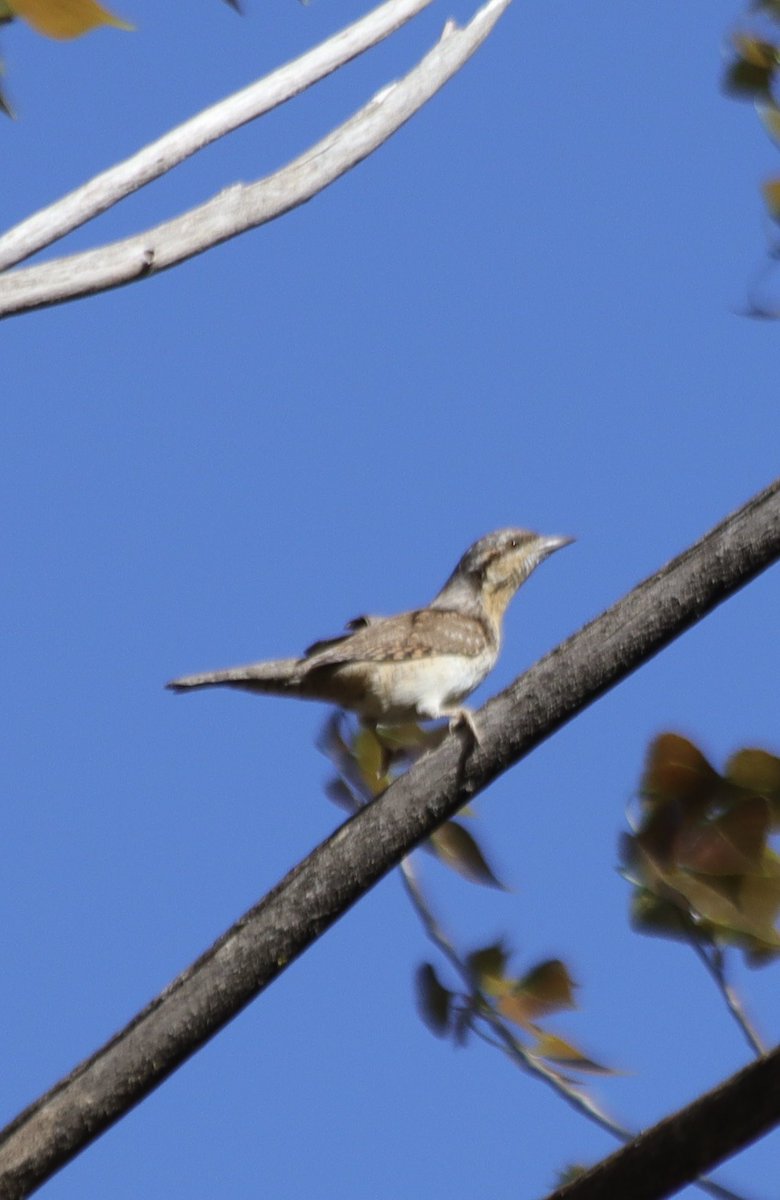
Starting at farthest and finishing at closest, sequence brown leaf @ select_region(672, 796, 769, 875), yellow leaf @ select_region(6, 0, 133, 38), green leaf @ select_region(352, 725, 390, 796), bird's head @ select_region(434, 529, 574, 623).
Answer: bird's head @ select_region(434, 529, 574, 623)
green leaf @ select_region(352, 725, 390, 796)
yellow leaf @ select_region(6, 0, 133, 38)
brown leaf @ select_region(672, 796, 769, 875)

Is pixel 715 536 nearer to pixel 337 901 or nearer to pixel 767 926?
pixel 767 926

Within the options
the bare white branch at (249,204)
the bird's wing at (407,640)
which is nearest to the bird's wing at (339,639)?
the bird's wing at (407,640)

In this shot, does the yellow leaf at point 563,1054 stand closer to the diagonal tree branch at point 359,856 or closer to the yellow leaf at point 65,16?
the diagonal tree branch at point 359,856

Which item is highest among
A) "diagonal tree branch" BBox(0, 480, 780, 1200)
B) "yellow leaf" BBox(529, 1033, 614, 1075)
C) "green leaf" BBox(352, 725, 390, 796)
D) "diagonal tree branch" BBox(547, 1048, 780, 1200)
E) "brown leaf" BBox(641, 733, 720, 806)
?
"green leaf" BBox(352, 725, 390, 796)

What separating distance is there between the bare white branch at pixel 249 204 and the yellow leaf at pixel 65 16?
0.34 m

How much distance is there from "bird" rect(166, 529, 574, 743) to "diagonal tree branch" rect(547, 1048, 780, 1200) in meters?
2.63

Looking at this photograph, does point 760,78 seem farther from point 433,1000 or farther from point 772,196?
point 433,1000

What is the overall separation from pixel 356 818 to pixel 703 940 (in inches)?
20.9

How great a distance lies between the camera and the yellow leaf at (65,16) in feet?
6.81

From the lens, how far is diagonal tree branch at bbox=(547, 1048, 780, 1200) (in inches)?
59.8

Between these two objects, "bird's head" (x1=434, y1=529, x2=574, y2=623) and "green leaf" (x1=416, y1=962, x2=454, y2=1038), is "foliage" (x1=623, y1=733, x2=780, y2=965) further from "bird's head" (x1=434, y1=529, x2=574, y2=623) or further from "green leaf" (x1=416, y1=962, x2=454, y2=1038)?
"bird's head" (x1=434, y1=529, x2=574, y2=623)

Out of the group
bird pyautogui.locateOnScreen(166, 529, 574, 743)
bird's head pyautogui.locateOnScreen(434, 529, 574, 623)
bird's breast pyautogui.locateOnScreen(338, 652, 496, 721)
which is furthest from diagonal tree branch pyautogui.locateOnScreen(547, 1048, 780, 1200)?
bird's head pyautogui.locateOnScreen(434, 529, 574, 623)

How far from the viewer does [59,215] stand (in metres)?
2.39

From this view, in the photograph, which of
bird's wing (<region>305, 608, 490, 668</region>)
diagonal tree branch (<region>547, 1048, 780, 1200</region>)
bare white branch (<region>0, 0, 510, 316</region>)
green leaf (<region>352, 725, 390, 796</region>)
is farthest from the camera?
bird's wing (<region>305, 608, 490, 668</region>)
